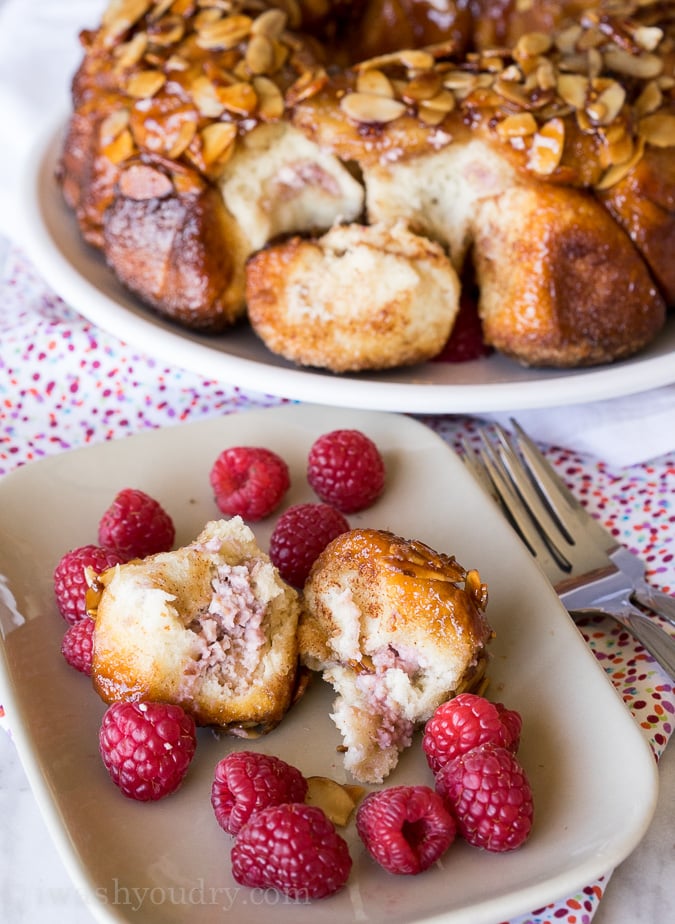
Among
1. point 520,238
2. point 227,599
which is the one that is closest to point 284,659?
point 227,599

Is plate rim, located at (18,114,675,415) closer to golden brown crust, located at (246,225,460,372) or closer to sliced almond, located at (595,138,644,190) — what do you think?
golden brown crust, located at (246,225,460,372)

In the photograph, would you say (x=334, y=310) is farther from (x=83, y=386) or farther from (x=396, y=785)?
(x=396, y=785)

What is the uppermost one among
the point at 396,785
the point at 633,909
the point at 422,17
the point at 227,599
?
the point at 422,17

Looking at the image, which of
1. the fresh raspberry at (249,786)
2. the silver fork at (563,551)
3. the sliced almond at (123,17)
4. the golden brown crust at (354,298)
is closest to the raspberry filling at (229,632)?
the fresh raspberry at (249,786)

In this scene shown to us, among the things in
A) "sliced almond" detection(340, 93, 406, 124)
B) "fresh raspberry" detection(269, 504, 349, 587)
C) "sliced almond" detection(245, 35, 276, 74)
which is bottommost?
"fresh raspberry" detection(269, 504, 349, 587)

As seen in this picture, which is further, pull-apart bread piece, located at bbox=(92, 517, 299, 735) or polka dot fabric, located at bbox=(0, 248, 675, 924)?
polka dot fabric, located at bbox=(0, 248, 675, 924)

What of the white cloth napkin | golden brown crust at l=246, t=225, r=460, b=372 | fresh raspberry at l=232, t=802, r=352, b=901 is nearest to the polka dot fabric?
the white cloth napkin

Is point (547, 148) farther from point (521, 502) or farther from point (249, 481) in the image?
point (249, 481)
